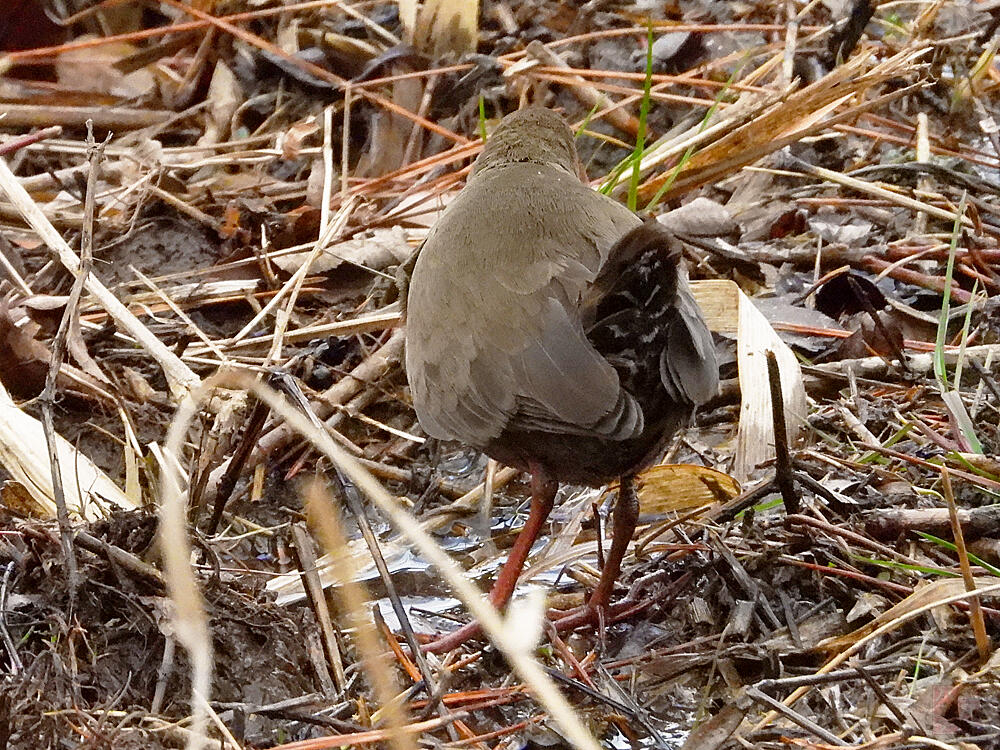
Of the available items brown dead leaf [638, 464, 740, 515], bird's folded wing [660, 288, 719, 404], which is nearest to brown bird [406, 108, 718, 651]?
bird's folded wing [660, 288, 719, 404]

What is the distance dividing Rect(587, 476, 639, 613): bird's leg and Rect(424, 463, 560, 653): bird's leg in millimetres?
14

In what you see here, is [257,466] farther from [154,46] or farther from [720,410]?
[154,46]

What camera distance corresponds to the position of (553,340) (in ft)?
7.87

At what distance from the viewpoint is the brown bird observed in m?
2.33

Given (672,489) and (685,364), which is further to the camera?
(672,489)

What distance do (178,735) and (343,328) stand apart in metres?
1.90

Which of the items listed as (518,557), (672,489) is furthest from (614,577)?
(672,489)

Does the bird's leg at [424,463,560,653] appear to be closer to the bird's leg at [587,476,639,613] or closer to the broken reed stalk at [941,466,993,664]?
the bird's leg at [587,476,639,613]

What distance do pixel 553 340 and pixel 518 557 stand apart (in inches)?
24.7

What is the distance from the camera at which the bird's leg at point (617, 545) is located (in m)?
2.75

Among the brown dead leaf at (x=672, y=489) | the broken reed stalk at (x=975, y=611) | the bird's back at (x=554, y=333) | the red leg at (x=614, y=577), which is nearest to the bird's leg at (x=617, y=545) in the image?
the red leg at (x=614, y=577)

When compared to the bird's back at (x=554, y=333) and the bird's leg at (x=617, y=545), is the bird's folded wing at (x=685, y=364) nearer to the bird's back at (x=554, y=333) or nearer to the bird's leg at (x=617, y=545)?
the bird's back at (x=554, y=333)

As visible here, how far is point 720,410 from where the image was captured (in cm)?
370

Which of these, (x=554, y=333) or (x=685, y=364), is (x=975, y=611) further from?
(x=554, y=333)
